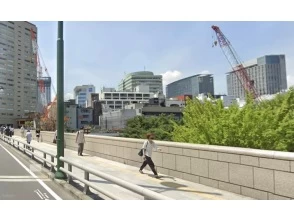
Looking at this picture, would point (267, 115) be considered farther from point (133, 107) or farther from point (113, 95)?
point (113, 95)

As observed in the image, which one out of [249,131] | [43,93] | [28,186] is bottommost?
[28,186]

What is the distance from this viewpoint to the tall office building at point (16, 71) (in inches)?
4358

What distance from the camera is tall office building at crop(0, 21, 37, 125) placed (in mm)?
110688

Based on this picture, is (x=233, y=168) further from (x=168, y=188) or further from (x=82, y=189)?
(x=82, y=189)

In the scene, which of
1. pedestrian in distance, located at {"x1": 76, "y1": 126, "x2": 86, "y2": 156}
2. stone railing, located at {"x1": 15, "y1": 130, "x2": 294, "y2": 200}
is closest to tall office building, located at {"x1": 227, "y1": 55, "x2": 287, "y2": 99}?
pedestrian in distance, located at {"x1": 76, "y1": 126, "x2": 86, "y2": 156}

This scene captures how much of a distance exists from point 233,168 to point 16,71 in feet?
410

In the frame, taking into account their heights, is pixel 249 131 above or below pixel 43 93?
below

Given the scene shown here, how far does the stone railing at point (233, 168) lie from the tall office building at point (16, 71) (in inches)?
3837

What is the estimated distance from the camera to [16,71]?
122 metres

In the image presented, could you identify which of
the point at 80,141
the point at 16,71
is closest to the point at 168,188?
the point at 80,141

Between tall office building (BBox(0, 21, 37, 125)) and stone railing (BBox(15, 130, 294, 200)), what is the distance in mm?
97455

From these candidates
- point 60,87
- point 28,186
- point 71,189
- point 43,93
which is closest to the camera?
point 71,189

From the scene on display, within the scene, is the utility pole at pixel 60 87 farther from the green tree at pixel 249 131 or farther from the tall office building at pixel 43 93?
the tall office building at pixel 43 93

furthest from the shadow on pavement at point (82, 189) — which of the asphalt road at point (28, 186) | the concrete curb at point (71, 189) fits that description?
the asphalt road at point (28, 186)
